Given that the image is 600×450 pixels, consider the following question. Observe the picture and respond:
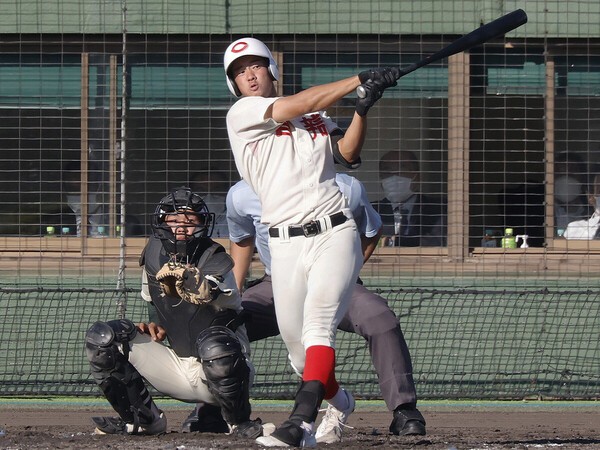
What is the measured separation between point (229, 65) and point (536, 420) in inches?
139

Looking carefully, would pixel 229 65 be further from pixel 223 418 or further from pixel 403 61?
pixel 403 61

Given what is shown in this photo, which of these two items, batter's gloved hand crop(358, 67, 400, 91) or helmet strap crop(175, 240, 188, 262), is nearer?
batter's gloved hand crop(358, 67, 400, 91)

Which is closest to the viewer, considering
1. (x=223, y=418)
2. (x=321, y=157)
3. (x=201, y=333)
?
(x=321, y=157)

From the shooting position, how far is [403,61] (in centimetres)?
995

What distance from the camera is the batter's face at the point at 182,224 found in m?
6.29

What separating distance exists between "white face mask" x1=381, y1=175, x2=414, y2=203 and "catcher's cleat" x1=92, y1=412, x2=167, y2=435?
146 inches

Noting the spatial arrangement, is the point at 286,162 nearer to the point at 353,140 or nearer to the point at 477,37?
the point at 353,140

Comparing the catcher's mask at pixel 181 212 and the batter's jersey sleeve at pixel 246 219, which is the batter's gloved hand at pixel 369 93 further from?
the batter's jersey sleeve at pixel 246 219

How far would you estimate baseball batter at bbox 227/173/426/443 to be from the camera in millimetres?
6473

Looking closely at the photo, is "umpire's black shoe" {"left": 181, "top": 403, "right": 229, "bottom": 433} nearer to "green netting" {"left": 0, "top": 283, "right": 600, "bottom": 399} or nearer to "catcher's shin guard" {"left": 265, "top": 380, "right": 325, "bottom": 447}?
"catcher's shin guard" {"left": 265, "top": 380, "right": 325, "bottom": 447}

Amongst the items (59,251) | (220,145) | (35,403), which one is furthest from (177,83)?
(35,403)

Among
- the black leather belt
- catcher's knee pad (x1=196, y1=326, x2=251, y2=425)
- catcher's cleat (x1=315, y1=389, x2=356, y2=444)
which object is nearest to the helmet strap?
catcher's knee pad (x1=196, y1=326, x2=251, y2=425)

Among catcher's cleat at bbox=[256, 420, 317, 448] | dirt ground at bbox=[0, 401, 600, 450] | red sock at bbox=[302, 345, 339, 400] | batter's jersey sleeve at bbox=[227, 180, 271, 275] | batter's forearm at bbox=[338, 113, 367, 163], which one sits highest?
batter's forearm at bbox=[338, 113, 367, 163]

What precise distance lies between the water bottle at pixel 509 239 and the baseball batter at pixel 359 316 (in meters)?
2.63
